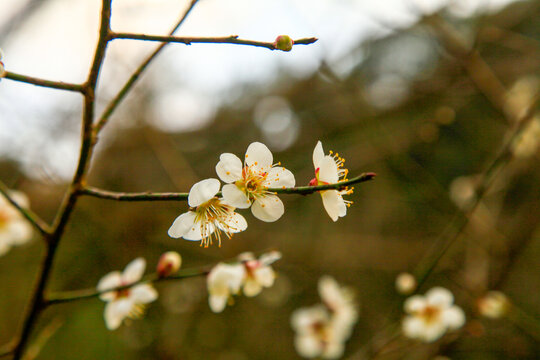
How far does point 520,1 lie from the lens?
2.61 m

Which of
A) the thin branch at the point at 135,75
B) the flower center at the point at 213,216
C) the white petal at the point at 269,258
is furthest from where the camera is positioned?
the white petal at the point at 269,258

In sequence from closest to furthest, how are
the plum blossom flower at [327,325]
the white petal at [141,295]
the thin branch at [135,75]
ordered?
the thin branch at [135,75], the white petal at [141,295], the plum blossom flower at [327,325]

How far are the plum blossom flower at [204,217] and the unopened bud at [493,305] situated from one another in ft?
4.50

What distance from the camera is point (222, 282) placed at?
1.13m

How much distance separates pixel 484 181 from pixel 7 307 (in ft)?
9.02

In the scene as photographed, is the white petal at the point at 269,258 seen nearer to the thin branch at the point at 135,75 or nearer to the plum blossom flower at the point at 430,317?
the thin branch at the point at 135,75

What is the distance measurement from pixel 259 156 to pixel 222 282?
514mm

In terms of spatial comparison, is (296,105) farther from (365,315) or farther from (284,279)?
(365,315)

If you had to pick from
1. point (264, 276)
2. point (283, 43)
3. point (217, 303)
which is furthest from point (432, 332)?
point (283, 43)

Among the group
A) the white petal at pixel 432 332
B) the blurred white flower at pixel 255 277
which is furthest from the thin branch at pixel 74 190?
the white petal at pixel 432 332

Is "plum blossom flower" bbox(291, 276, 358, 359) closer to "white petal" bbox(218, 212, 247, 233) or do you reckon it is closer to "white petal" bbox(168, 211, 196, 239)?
"white petal" bbox(218, 212, 247, 233)

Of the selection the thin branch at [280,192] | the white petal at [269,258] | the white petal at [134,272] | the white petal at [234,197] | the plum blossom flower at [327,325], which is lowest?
the plum blossom flower at [327,325]

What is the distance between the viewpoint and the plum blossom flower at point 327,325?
6.64 ft

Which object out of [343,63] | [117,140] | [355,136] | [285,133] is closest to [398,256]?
[355,136]
